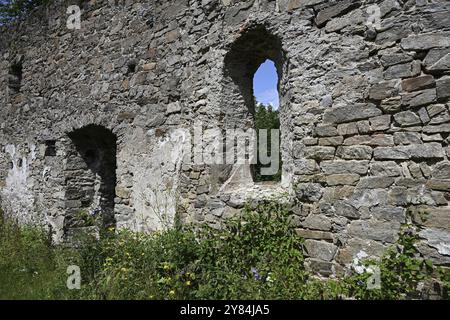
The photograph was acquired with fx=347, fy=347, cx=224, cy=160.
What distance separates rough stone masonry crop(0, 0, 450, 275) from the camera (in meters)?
2.83

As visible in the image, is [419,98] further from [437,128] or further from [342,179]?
[342,179]

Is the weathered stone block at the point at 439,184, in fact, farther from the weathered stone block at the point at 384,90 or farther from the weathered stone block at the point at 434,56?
the weathered stone block at the point at 434,56

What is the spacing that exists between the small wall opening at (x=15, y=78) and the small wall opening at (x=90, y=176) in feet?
8.45

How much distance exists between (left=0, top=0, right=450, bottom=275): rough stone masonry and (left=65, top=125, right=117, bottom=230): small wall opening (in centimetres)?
2

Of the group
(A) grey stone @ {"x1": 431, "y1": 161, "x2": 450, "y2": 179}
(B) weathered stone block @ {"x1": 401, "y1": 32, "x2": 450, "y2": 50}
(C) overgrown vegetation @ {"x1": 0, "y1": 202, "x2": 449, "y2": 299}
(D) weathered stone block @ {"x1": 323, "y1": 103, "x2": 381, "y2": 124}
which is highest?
(B) weathered stone block @ {"x1": 401, "y1": 32, "x2": 450, "y2": 50}

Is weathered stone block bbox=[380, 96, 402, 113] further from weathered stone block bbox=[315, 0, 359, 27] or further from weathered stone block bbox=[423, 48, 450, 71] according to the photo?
weathered stone block bbox=[315, 0, 359, 27]

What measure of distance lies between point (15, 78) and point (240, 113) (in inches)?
227

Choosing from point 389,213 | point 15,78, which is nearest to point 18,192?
point 15,78

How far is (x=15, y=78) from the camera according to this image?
7.37 metres

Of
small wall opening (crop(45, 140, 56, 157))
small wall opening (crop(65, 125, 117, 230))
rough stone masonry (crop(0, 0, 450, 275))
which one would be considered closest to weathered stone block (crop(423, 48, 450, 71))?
rough stone masonry (crop(0, 0, 450, 275))

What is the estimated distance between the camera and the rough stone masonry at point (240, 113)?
283 cm

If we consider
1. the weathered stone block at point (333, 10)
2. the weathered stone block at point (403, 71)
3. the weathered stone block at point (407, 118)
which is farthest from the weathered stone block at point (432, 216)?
the weathered stone block at point (333, 10)
